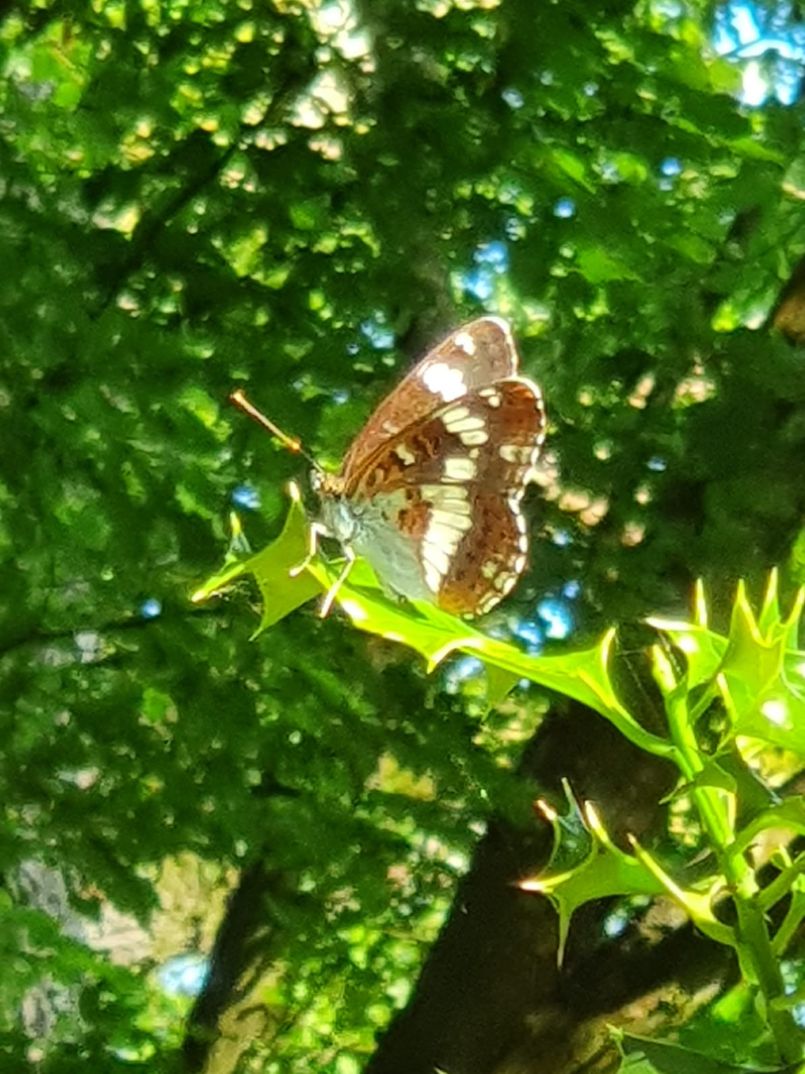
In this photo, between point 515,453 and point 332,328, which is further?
point 332,328

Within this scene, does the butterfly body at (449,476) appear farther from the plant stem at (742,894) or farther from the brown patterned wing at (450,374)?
the plant stem at (742,894)

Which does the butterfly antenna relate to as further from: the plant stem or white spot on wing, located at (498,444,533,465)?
the plant stem

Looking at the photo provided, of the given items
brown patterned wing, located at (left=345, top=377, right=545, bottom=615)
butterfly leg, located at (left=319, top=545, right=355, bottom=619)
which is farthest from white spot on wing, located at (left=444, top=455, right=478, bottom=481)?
butterfly leg, located at (left=319, top=545, right=355, bottom=619)

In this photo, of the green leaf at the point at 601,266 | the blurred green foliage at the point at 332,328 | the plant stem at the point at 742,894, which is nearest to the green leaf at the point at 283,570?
the plant stem at the point at 742,894

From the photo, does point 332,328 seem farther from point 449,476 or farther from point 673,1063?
point 673,1063

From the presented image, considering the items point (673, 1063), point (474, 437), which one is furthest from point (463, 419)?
point (673, 1063)

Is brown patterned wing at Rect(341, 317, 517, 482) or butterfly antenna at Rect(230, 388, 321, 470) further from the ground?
brown patterned wing at Rect(341, 317, 517, 482)

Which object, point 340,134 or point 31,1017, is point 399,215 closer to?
point 340,134
